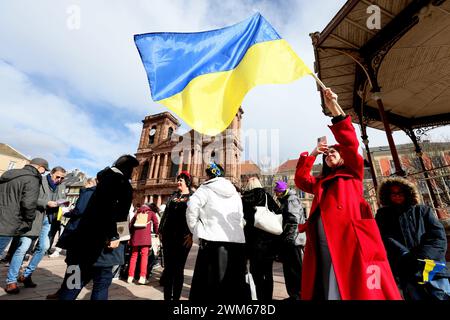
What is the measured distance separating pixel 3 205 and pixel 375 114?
10.1 m

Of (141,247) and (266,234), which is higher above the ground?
(266,234)

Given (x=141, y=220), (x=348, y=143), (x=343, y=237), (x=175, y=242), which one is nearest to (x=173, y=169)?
(x=141, y=220)

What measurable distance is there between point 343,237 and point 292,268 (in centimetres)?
240

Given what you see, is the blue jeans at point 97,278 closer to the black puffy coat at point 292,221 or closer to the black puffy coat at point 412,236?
the black puffy coat at point 292,221

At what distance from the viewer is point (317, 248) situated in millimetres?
1652

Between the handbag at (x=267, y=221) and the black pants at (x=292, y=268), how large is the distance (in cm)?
71

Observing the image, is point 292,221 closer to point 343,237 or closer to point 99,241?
point 343,237

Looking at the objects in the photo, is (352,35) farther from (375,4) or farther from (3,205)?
(3,205)

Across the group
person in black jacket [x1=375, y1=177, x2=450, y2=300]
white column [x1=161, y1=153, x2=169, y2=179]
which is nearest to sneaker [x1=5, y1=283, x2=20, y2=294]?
person in black jacket [x1=375, y1=177, x2=450, y2=300]

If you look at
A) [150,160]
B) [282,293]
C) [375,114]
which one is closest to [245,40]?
[282,293]

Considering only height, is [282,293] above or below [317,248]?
below

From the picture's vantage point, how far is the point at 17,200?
126 inches

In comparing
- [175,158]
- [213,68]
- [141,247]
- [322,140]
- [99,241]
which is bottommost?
[141,247]
